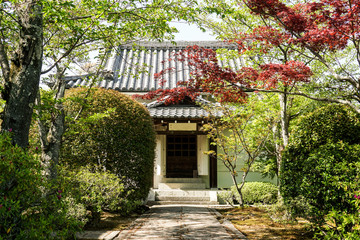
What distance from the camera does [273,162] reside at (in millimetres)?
10508

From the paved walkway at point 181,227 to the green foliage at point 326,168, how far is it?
1.36 metres

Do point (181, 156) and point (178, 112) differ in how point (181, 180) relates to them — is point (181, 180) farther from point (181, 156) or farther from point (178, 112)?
point (178, 112)

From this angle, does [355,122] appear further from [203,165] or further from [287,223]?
[203,165]

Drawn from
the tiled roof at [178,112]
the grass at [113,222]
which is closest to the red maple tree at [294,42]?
the grass at [113,222]

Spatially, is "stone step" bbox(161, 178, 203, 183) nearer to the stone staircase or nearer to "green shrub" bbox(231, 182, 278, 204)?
the stone staircase

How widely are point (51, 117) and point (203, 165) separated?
26.8ft

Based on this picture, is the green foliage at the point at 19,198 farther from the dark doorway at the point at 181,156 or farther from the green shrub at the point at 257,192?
the dark doorway at the point at 181,156

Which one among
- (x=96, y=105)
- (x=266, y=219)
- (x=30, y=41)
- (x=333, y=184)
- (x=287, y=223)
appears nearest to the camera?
(x=30, y=41)

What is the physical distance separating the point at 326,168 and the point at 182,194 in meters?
7.25

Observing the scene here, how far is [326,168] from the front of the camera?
4.53 metres

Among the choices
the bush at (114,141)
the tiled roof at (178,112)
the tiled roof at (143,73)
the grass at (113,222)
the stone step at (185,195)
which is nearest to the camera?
the grass at (113,222)

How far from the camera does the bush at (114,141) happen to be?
7195mm

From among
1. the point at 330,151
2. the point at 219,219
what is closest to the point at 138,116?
the point at 219,219

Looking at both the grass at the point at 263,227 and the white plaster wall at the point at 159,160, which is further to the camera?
the white plaster wall at the point at 159,160
